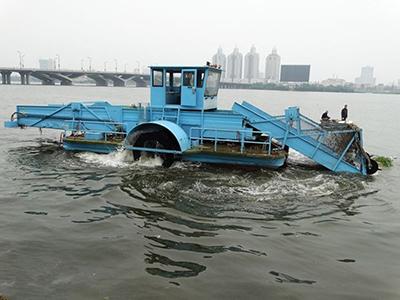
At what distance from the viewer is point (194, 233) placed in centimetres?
682

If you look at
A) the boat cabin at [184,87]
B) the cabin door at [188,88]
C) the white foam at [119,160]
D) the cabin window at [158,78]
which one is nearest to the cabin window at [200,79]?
the boat cabin at [184,87]

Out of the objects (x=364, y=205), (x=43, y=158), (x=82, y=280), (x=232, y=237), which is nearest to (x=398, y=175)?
(x=364, y=205)

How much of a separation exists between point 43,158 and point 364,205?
10061mm

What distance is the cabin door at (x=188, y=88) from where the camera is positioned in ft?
39.0

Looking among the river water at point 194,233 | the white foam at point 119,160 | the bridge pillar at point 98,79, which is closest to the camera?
the river water at point 194,233

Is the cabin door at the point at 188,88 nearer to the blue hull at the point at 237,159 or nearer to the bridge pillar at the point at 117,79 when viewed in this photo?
the blue hull at the point at 237,159

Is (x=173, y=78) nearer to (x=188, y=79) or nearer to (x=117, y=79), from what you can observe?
(x=188, y=79)

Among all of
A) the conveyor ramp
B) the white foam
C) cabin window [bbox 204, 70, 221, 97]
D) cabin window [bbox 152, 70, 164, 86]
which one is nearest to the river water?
the white foam

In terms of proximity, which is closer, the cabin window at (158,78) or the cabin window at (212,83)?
the cabin window at (212,83)

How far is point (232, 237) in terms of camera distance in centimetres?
673

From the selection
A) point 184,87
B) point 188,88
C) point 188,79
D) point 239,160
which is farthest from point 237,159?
point 188,79

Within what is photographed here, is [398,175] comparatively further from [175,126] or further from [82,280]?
[82,280]

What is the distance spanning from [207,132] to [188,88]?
1.51 meters

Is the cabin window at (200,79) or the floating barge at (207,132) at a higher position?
the cabin window at (200,79)
